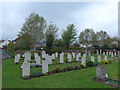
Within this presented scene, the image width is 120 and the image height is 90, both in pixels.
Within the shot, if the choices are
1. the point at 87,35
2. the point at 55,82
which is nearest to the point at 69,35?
the point at 87,35

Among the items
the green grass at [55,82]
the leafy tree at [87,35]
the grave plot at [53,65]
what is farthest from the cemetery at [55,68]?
the leafy tree at [87,35]

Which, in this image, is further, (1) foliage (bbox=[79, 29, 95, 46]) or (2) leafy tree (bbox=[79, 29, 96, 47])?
(1) foliage (bbox=[79, 29, 95, 46])

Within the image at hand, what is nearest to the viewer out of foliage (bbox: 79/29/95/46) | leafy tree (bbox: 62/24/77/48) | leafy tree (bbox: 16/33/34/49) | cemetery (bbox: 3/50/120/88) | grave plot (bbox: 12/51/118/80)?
cemetery (bbox: 3/50/120/88)

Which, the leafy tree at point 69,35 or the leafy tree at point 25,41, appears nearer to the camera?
the leafy tree at point 25,41

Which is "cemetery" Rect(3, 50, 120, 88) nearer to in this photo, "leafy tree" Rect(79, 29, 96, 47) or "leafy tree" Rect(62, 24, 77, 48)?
"leafy tree" Rect(62, 24, 77, 48)

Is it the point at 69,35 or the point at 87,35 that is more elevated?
the point at 87,35

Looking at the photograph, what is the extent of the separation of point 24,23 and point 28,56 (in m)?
25.4

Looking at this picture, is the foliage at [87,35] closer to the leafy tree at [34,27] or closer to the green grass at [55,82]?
the leafy tree at [34,27]

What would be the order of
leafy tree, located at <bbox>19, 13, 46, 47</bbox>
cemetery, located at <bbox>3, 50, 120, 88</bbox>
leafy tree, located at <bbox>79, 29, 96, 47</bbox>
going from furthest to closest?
leafy tree, located at <bbox>79, 29, 96, 47</bbox>
leafy tree, located at <bbox>19, 13, 46, 47</bbox>
cemetery, located at <bbox>3, 50, 120, 88</bbox>

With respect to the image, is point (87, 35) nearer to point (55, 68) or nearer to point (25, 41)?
point (25, 41)

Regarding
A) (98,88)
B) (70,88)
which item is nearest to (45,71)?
(70,88)

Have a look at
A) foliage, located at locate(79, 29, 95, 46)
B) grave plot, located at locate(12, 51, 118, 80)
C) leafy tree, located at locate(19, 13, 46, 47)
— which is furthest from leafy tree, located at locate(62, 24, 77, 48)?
grave plot, located at locate(12, 51, 118, 80)

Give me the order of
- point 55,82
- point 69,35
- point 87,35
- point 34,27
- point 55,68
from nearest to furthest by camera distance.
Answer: point 55,82 → point 55,68 → point 69,35 → point 34,27 → point 87,35

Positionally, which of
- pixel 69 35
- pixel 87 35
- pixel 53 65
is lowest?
pixel 53 65
